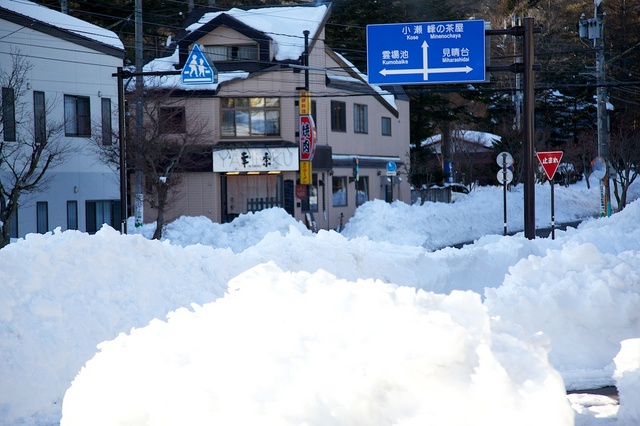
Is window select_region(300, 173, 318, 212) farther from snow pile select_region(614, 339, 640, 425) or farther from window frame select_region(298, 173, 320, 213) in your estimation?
snow pile select_region(614, 339, 640, 425)

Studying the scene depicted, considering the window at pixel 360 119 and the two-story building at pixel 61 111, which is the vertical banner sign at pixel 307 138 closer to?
the window at pixel 360 119

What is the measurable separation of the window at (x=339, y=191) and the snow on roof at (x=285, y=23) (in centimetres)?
622

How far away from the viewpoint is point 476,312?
479 centimetres

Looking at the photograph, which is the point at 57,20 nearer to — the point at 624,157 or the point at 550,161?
Answer: the point at 550,161

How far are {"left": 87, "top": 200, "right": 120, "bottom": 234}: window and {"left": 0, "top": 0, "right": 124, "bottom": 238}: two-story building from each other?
34mm

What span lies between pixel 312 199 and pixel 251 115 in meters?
4.45

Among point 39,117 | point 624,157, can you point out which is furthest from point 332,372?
point 624,157

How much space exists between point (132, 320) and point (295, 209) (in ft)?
78.9

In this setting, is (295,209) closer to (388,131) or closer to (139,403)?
(388,131)

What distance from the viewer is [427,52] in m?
19.1

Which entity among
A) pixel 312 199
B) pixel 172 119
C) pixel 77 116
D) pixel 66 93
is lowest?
pixel 312 199

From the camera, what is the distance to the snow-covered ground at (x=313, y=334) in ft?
14.0

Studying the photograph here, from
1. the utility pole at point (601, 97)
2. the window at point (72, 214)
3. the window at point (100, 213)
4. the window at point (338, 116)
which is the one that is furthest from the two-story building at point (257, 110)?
the utility pole at point (601, 97)

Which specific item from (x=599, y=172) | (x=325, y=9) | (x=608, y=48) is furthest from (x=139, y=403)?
(x=608, y=48)
